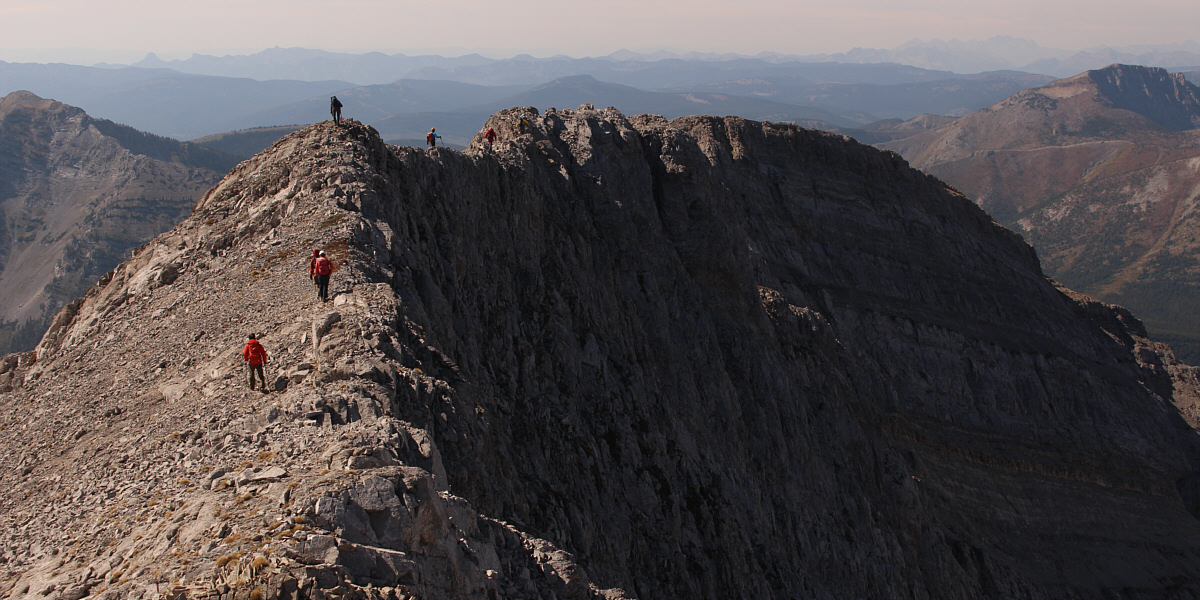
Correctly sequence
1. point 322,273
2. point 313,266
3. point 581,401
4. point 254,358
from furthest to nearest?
point 581,401 < point 313,266 < point 322,273 < point 254,358

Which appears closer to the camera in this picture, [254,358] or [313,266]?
[254,358]

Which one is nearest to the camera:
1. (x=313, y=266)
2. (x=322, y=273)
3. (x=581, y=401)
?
(x=322, y=273)

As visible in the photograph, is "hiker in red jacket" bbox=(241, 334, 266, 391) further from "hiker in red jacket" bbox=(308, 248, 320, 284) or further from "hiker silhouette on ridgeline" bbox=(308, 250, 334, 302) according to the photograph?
"hiker in red jacket" bbox=(308, 248, 320, 284)

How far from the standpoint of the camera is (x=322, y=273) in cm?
2023

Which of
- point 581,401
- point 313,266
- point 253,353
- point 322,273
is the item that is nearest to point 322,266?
point 322,273

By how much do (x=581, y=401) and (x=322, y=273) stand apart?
12.1 metres

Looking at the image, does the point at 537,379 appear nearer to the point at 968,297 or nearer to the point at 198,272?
the point at 198,272

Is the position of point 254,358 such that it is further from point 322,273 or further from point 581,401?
point 581,401

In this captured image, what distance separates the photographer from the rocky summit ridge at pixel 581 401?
14547 mm

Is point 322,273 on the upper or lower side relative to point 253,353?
upper

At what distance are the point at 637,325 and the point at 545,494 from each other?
42.5 ft

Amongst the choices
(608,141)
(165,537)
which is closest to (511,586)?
(165,537)

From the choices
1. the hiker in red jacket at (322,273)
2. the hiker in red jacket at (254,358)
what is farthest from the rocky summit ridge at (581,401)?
the hiker in red jacket at (322,273)

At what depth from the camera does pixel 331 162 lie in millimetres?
26156
